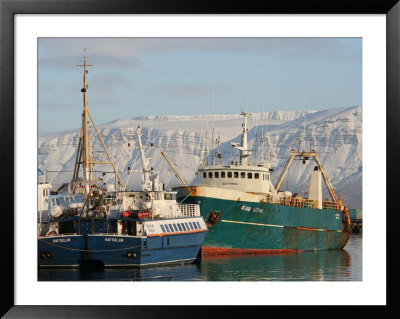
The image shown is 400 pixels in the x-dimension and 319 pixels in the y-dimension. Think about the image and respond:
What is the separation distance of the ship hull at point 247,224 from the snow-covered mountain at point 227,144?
2.91m

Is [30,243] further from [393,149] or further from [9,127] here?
[393,149]

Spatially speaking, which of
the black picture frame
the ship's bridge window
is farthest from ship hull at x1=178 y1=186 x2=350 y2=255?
the black picture frame

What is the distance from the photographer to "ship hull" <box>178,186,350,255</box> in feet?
178

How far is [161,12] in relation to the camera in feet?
74.8

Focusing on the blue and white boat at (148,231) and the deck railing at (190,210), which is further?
the deck railing at (190,210)

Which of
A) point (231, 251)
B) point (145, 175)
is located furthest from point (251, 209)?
point (145, 175)

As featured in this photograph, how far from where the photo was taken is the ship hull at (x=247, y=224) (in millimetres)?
54312

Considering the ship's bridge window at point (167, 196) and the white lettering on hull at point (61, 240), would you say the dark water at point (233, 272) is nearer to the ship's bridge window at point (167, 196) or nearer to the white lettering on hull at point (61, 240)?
the white lettering on hull at point (61, 240)

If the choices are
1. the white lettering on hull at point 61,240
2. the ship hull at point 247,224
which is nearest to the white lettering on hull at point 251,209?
the ship hull at point 247,224

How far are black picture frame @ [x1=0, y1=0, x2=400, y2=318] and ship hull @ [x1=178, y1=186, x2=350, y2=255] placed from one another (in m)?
30.8

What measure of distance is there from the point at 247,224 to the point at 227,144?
7.09 m

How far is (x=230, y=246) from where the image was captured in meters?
54.3

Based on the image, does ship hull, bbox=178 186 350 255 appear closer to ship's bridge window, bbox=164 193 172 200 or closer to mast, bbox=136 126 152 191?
mast, bbox=136 126 152 191

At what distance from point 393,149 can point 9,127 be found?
32.0ft
